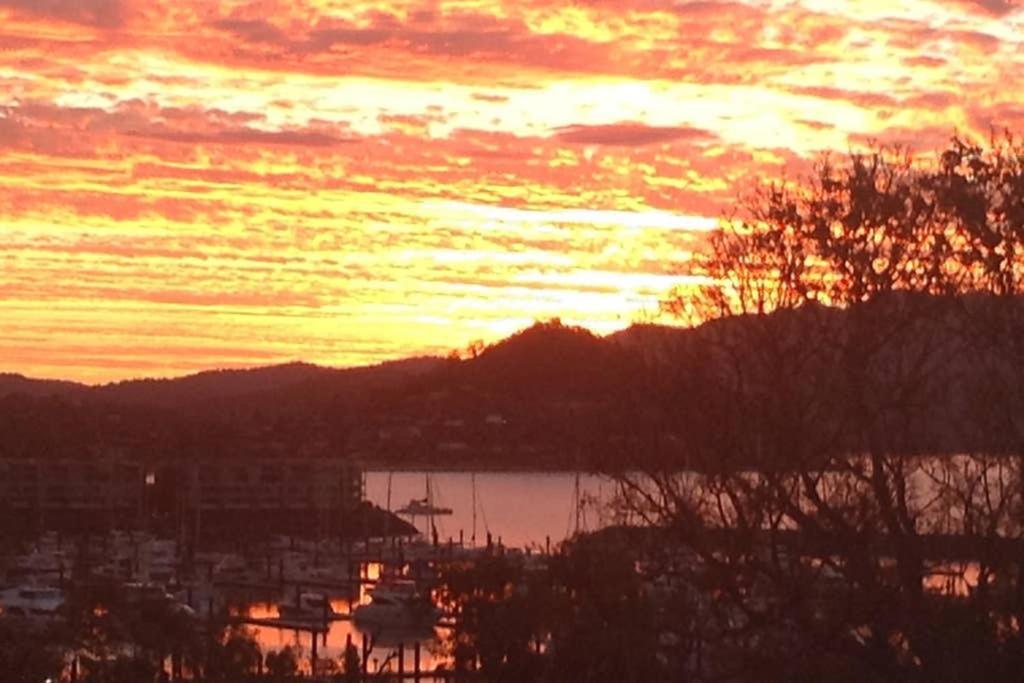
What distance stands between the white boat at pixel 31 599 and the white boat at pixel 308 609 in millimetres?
8709

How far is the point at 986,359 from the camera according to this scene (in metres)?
21.5

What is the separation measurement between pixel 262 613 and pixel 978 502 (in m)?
53.4

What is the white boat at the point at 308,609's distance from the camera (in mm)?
66306

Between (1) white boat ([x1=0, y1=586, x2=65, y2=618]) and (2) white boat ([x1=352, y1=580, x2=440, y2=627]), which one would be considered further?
(2) white boat ([x1=352, y1=580, x2=440, y2=627])

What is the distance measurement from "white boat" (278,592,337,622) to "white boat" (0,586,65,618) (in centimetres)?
871

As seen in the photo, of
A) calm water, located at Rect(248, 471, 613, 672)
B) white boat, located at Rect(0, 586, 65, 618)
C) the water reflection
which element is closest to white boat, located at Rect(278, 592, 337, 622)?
the water reflection

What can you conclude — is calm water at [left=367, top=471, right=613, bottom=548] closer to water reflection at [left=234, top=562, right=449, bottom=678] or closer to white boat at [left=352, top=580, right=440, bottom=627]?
water reflection at [left=234, top=562, right=449, bottom=678]

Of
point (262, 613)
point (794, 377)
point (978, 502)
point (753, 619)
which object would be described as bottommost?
point (262, 613)

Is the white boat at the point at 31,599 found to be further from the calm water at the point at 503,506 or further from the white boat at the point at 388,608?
the calm water at the point at 503,506

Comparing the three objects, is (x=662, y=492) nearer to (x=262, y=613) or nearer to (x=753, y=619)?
(x=753, y=619)

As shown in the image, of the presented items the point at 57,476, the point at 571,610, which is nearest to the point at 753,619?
the point at 571,610

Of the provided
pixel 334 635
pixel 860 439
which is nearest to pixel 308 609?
pixel 334 635

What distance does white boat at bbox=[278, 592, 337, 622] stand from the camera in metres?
66.3

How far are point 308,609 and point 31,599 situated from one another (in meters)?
11.8
